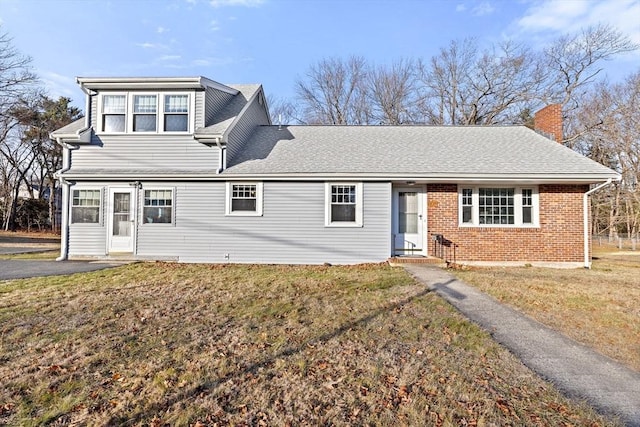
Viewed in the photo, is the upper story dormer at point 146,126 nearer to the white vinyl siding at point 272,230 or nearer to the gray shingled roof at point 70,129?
the gray shingled roof at point 70,129

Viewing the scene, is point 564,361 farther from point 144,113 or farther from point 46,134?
point 46,134

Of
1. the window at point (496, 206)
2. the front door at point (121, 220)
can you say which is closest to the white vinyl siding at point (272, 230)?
the front door at point (121, 220)

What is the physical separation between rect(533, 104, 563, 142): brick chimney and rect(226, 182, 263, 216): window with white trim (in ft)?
37.3

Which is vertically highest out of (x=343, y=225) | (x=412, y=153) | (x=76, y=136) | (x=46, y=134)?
(x=46, y=134)

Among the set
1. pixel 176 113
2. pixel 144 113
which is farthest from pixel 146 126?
pixel 176 113

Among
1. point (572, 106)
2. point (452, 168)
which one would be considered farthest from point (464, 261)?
point (572, 106)

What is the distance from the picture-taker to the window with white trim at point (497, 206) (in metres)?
10.6

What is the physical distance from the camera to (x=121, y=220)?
36.6 feet

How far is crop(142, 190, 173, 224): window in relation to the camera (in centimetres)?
1104

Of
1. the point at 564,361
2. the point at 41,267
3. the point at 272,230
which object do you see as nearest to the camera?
the point at 564,361

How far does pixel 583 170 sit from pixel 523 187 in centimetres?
164

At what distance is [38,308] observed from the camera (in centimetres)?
543

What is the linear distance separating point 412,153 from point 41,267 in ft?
38.5

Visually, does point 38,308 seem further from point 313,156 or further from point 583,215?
point 583,215
